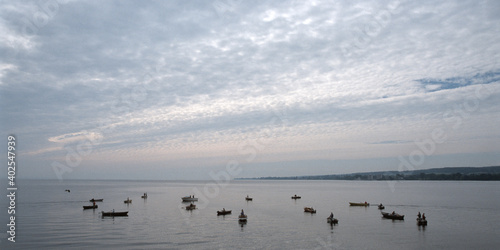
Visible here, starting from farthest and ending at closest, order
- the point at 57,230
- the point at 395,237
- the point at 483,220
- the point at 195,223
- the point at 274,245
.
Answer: the point at 483,220 → the point at 195,223 → the point at 57,230 → the point at 395,237 → the point at 274,245

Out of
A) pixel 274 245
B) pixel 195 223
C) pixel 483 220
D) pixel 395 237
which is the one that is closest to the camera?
pixel 274 245

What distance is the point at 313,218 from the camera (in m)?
59.4

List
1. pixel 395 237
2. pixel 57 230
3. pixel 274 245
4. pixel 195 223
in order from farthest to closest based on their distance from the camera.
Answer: pixel 195 223
pixel 57 230
pixel 395 237
pixel 274 245

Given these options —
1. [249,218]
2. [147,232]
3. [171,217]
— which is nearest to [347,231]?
[249,218]

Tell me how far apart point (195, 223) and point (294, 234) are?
55.0ft

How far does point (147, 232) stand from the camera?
4450 cm

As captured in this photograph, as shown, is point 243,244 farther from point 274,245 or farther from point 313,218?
point 313,218

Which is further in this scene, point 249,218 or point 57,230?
point 249,218

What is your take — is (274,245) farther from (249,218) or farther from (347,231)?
(249,218)

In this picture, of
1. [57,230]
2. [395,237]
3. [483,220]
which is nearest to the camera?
[395,237]

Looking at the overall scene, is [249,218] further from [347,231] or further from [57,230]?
[57,230]

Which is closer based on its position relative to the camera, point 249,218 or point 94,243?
point 94,243

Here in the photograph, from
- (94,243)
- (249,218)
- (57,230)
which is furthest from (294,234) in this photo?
(57,230)

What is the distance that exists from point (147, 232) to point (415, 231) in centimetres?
3649
